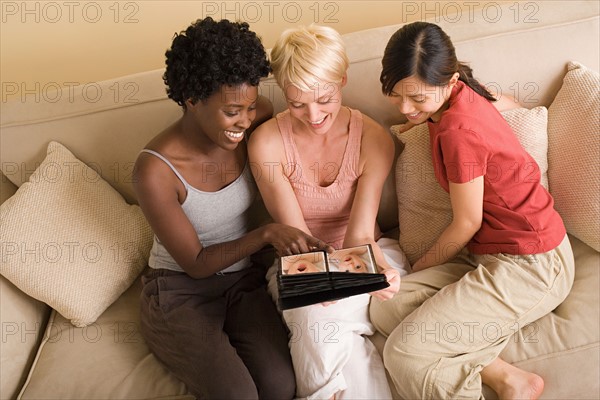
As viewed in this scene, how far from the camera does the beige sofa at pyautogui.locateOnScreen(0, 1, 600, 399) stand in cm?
162

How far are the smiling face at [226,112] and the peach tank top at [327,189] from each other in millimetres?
199

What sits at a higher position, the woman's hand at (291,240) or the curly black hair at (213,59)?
the curly black hair at (213,59)

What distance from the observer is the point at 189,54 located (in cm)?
145

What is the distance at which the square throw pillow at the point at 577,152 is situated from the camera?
1.67m

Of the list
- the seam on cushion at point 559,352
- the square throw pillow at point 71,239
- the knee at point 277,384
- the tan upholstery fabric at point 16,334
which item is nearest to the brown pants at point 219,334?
the knee at point 277,384

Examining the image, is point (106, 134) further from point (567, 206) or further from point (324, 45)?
point (567, 206)

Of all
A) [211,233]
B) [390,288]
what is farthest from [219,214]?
[390,288]

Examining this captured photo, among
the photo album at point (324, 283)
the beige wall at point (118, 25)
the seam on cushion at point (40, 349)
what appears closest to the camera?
the photo album at point (324, 283)

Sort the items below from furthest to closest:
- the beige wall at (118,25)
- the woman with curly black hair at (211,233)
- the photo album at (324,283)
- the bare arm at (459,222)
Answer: the beige wall at (118,25)
the bare arm at (459,222)
the woman with curly black hair at (211,233)
the photo album at (324,283)

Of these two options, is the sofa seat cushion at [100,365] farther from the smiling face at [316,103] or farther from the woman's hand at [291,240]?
the smiling face at [316,103]

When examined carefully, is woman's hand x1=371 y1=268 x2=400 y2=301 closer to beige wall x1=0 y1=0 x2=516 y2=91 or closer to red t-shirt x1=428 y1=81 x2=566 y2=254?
red t-shirt x1=428 y1=81 x2=566 y2=254

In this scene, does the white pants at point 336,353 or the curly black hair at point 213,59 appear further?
the white pants at point 336,353

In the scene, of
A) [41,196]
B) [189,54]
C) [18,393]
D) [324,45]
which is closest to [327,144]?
[324,45]

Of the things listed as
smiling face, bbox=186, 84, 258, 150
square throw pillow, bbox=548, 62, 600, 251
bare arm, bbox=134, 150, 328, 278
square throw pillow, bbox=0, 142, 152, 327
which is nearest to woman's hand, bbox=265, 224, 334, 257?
bare arm, bbox=134, 150, 328, 278
